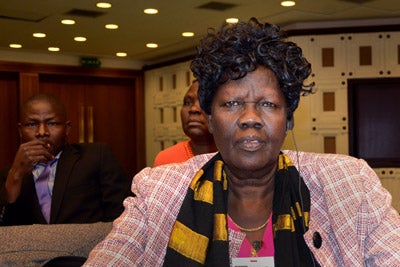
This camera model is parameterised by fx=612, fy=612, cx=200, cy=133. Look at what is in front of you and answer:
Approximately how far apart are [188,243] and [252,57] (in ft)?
1.82

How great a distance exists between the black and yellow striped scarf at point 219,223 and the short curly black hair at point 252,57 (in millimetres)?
256

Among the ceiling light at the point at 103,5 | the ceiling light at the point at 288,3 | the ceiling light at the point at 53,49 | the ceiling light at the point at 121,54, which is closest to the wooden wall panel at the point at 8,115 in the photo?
the ceiling light at the point at 53,49

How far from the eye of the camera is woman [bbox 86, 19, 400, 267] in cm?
164

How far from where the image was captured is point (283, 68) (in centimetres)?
176

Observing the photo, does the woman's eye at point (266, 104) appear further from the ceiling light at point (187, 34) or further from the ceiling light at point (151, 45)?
the ceiling light at point (151, 45)

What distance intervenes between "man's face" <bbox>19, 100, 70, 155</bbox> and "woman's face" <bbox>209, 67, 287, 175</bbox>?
1.96 metres

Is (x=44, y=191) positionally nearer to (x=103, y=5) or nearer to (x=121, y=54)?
(x=103, y=5)

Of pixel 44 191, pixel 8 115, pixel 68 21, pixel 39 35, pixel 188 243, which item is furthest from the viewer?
pixel 8 115

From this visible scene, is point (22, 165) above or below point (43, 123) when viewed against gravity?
below

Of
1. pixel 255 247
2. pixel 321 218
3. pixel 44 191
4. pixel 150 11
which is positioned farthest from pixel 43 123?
pixel 150 11

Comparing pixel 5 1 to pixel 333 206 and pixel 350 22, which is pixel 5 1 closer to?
pixel 350 22

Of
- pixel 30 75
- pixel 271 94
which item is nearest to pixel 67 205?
pixel 271 94

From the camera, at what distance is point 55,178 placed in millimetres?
3443

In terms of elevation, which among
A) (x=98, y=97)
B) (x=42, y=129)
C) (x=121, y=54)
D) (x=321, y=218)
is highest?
(x=121, y=54)
